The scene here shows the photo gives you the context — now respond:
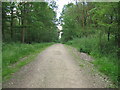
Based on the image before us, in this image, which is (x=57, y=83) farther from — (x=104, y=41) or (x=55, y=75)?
(x=104, y=41)

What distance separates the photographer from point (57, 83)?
380 cm

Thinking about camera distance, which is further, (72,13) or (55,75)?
(72,13)

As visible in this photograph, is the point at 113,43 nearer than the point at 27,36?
Yes

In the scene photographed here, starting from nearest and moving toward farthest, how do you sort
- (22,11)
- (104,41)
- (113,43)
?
(113,43) < (104,41) < (22,11)

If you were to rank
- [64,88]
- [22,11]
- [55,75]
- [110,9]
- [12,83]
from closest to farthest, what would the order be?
[64,88]
[12,83]
[55,75]
[110,9]
[22,11]

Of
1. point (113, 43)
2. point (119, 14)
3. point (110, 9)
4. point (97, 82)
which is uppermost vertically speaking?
point (110, 9)

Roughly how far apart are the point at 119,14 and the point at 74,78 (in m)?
5.44

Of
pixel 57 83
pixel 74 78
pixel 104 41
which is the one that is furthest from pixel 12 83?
pixel 104 41

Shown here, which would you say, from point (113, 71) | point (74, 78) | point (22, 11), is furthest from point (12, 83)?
point (22, 11)

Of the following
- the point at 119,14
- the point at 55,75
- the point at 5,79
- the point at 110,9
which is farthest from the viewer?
the point at 110,9

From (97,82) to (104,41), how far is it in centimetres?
646

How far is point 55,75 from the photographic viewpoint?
4.51 metres

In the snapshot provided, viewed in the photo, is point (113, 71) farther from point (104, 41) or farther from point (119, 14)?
point (104, 41)

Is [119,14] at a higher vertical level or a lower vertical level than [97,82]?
higher
